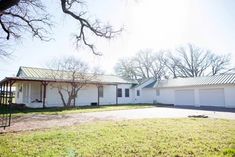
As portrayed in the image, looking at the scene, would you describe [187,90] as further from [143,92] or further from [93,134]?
[93,134]

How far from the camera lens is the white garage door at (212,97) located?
71.2ft

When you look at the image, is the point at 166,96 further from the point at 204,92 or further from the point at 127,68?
the point at 127,68

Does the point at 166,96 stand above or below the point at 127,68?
below

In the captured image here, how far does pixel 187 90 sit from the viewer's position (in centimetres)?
2548

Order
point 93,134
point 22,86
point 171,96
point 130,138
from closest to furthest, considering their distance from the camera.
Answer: point 130,138
point 93,134
point 22,86
point 171,96

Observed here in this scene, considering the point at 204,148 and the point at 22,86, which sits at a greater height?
the point at 22,86

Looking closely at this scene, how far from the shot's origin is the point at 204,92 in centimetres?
2338

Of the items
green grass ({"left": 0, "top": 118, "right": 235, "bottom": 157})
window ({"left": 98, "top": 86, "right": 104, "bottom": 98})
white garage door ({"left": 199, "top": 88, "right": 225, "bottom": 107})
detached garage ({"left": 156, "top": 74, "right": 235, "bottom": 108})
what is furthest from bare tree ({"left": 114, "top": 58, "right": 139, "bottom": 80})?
green grass ({"left": 0, "top": 118, "right": 235, "bottom": 157})

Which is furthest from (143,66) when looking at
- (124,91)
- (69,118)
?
(69,118)

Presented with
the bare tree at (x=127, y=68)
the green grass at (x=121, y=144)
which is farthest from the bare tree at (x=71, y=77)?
the bare tree at (x=127, y=68)

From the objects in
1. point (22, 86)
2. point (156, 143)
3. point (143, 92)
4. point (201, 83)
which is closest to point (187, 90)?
point (201, 83)

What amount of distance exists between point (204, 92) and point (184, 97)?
296 centimetres

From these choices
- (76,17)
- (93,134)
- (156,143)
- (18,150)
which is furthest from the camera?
(76,17)

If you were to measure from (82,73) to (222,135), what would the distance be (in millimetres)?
17955
